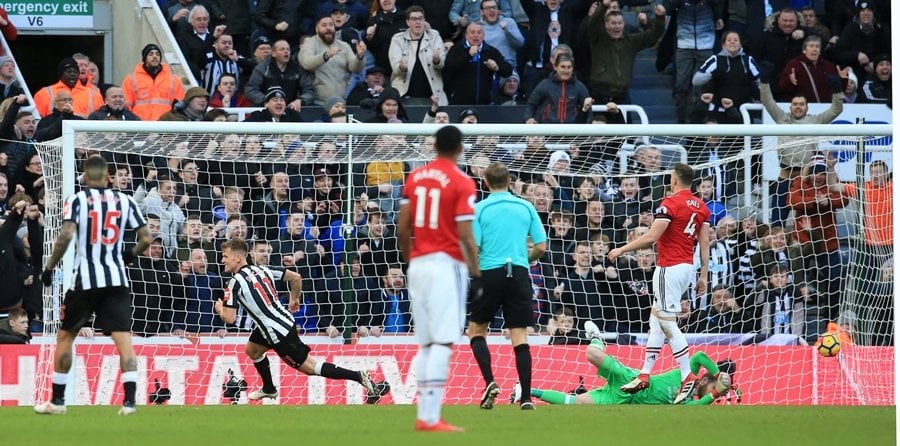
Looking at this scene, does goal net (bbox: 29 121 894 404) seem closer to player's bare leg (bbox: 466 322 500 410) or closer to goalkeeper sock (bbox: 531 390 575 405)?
goalkeeper sock (bbox: 531 390 575 405)

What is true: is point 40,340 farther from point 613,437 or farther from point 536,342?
point 613,437

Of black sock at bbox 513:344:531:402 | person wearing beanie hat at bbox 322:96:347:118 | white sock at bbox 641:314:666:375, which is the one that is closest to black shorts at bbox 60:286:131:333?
black sock at bbox 513:344:531:402

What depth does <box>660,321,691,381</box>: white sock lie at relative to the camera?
1365cm

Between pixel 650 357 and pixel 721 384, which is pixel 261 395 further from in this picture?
pixel 721 384

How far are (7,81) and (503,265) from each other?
8.37 m

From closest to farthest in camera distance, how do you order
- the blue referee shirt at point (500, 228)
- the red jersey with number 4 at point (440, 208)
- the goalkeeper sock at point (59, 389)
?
the red jersey with number 4 at point (440, 208) < the goalkeeper sock at point (59, 389) < the blue referee shirt at point (500, 228)

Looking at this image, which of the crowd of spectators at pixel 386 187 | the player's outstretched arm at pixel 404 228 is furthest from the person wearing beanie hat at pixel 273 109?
the player's outstretched arm at pixel 404 228

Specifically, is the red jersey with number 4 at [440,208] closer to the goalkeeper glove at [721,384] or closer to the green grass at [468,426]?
the green grass at [468,426]

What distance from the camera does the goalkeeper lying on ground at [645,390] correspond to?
1374 centimetres

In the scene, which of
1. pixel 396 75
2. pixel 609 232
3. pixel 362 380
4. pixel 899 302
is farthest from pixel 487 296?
pixel 396 75

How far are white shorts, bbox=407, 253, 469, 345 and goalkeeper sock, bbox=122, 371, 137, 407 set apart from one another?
2.98 meters

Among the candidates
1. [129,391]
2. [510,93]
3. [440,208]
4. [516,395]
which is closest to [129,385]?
[129,391]

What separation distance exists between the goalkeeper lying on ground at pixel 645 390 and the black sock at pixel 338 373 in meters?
1.44

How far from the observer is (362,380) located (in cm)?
1346
